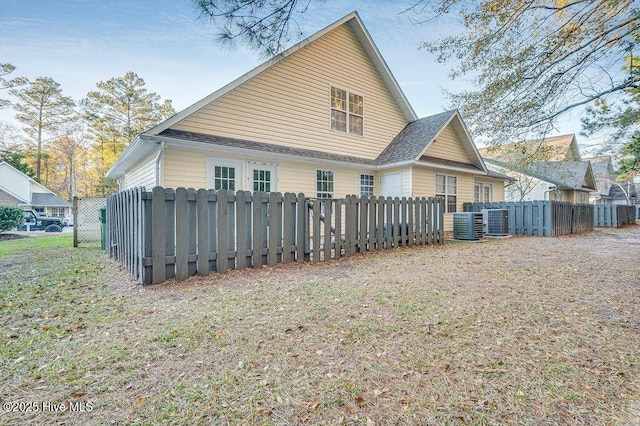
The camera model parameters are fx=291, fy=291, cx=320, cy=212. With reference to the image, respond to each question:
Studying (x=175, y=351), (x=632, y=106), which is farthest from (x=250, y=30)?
(x=632, y=106)

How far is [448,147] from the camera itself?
13.8 m

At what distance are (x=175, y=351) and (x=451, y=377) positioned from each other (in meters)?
2.32

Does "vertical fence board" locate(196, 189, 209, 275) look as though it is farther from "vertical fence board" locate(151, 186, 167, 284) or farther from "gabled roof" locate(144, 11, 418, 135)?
"gabled roof" locate(144, 11, 418, 135)

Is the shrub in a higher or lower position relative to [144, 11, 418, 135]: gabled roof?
lower

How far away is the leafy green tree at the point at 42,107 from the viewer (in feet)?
97.0

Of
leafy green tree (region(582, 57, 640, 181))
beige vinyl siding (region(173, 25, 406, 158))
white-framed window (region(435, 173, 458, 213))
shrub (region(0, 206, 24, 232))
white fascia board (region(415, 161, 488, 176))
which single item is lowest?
shrub (region(0, 206, 24, 232))

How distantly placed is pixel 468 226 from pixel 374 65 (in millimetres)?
8391

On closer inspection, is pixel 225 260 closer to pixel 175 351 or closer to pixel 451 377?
pixel 175 351

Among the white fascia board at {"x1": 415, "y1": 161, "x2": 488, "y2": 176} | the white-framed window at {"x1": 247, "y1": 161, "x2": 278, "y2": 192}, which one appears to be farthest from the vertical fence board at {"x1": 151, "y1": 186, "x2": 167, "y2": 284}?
the white fascia board at {"x1": 415, "y1": 161, "x2": 488, "y2": 176}

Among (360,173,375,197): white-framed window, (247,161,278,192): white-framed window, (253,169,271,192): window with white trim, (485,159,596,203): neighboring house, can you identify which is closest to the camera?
(247,161,278,192): white-framed window

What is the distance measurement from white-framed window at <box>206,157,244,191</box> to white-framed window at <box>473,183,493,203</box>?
12827 mm

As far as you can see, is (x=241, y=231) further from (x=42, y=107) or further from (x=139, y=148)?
(x=42, y=107)

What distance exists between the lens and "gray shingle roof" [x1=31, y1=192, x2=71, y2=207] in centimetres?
3697

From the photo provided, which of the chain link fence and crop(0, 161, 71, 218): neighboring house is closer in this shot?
the chain link fence
